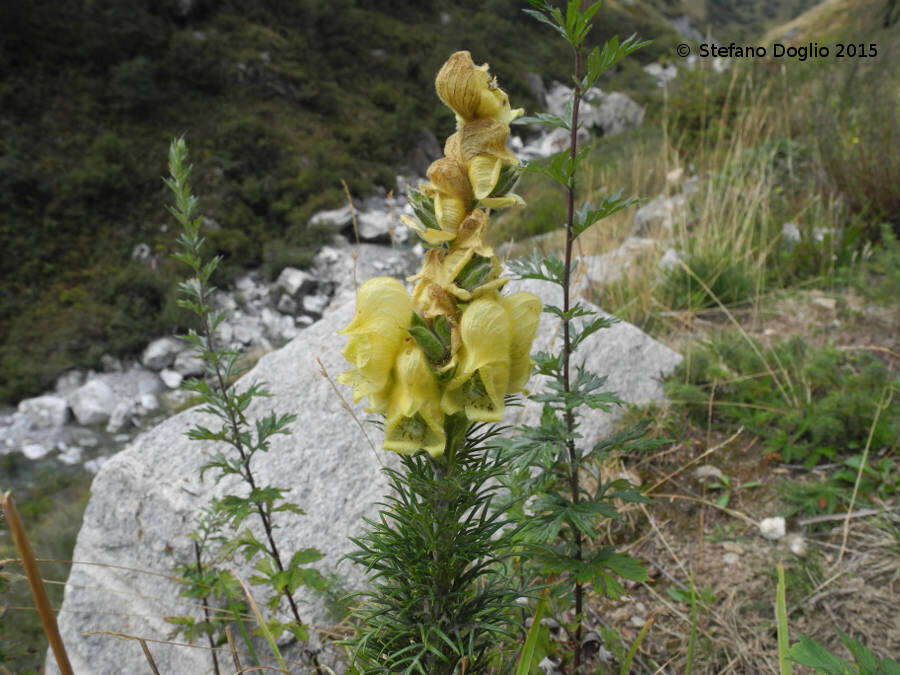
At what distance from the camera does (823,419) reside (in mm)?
2127

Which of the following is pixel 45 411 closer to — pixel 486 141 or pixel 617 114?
pixel 486 141

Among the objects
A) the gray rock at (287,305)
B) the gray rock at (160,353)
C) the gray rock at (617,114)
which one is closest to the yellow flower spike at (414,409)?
the gray rock at (160,353)

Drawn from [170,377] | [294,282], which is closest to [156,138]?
[294,282]

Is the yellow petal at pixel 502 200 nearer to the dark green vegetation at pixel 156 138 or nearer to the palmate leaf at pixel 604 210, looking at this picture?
the palmate leaf at pixel 604 210

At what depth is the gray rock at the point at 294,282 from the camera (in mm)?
9758

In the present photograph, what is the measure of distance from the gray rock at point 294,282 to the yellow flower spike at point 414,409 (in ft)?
30.8

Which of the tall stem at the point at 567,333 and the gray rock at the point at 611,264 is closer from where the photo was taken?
the tall stem at the point at 567,333

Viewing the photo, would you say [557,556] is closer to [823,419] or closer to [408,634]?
[408,634]

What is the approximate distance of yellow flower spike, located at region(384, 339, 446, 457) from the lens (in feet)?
2.55

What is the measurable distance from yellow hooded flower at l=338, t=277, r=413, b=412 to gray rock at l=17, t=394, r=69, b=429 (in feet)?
28.2

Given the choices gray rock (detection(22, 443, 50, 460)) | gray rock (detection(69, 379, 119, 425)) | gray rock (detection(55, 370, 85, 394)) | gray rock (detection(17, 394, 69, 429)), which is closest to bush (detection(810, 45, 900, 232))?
gray rock (detection(69, 379, 119, 425))

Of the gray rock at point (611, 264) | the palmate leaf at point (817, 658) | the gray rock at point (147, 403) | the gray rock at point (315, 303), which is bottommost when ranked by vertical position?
the gray rock at point (147, 403)

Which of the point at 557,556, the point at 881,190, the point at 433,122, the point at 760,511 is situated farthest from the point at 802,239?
the point at 433,122

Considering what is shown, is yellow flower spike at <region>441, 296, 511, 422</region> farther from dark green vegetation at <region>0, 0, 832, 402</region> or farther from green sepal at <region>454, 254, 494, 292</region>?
dark green vegetation at <region>0, 0, 832, 402</region>
